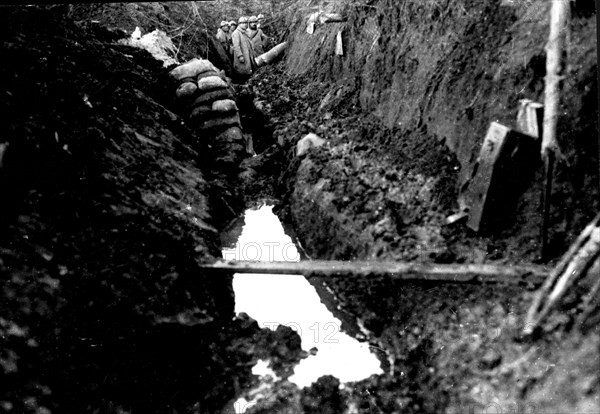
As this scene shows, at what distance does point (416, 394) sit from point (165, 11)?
25.4 ft

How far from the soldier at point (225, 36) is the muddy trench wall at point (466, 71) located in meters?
3.73

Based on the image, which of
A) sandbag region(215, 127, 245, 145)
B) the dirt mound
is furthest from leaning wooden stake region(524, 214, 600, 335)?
sandbag region(215, 127, 245, 145)

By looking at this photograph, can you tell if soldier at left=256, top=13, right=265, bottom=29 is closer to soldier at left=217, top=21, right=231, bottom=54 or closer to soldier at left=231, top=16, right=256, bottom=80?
soldier at left=231, top=16, right=256, bottom=80

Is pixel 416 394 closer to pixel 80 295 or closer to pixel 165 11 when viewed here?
pixel 80 295

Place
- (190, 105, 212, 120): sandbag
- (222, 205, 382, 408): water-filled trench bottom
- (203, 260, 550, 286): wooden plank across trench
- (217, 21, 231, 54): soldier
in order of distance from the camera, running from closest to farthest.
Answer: (203, 260, 550, 286): wooden plank across trench → (222, 205, 382, 408): water-filled trench bottom → (190, 105, 212, 120): sandbag → (217, 21, 231, 54): soldier

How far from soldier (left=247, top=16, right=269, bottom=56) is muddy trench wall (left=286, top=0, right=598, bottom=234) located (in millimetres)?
3608

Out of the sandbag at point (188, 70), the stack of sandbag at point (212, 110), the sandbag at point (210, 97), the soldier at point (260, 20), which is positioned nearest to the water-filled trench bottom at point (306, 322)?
the stack of sandbag at point (212, 110)

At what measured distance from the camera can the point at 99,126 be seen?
12.5 ft

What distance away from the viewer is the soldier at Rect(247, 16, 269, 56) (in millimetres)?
9109

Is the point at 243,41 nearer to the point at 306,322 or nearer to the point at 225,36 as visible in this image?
the point at 225,36

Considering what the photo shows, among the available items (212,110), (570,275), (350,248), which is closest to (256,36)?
(212,110)

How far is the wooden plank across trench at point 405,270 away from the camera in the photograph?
8.70 ft

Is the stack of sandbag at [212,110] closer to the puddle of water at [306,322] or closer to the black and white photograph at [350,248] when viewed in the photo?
the black and white photograph at [350,248]

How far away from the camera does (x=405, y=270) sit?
9.38 ft
